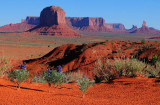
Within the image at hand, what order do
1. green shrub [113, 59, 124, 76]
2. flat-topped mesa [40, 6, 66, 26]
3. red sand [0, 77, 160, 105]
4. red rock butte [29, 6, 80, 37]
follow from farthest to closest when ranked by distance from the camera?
flat-topped mesa [40, 6, 66, 26]
red rock butte [29, 6, 80, 37]
green shrub [113, 59, 124, 76]
red sand [0, 77, 160, 105]

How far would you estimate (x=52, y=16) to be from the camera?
140m

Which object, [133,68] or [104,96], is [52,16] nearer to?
[133,68]

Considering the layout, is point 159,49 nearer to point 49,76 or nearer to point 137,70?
point 137,70

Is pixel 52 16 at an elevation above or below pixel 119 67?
above

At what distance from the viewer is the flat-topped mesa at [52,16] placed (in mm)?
139750

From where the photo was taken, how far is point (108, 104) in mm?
5281

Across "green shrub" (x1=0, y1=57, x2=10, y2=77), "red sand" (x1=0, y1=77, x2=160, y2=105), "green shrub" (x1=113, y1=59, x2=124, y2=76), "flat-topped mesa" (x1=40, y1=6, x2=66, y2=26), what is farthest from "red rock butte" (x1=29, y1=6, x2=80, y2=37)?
"red sand" (x1=0, y1=77, x2=160, y2=105)

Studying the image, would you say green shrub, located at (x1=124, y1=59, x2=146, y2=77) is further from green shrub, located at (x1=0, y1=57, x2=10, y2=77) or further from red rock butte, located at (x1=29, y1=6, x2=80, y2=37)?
red rock butte, located at (x1=29, y1=6, x2=80, y2=37)

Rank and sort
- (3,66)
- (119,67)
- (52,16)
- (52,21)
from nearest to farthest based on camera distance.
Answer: (3,66)
(119,67)
(52,16)
(52,21)

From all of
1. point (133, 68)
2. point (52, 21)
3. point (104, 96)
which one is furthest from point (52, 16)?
point (104, 96)

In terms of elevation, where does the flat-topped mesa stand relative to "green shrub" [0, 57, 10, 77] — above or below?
above

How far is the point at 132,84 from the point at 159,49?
31.2ft

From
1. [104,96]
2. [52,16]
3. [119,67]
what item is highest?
[52,16]

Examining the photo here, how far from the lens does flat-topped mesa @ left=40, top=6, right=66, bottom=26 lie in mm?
139750
